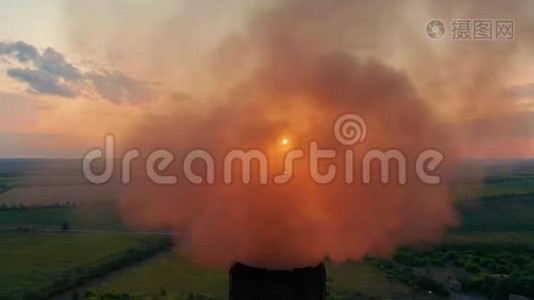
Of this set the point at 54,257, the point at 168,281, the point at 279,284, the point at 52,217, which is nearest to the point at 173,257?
the point at 168,281

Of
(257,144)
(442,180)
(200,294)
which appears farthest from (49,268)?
(442,180)

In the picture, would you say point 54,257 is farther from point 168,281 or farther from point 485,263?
point 485,263

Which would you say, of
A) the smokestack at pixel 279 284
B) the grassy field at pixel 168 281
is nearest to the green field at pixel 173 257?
the grassy field at pixel 168 281

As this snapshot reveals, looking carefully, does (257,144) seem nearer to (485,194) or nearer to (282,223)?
(282,223)

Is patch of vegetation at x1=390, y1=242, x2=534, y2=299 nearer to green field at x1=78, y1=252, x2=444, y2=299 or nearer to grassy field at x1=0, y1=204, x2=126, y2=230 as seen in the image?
green field at x1=78, y1=252, x2=444, y2=299

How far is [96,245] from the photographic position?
92.7ft

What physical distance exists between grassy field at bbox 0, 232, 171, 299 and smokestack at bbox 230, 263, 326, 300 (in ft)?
39.5

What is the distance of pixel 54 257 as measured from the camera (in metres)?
26.3

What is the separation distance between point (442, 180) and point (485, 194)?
45.7ft

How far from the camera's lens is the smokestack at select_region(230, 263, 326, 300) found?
955 centimetres

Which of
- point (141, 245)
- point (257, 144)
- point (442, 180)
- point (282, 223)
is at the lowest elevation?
point (141, 245)

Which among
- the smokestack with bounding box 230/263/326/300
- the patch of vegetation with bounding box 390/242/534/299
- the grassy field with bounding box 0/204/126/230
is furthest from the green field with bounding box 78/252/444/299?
the smokestack with bounding box 230/263/326/300

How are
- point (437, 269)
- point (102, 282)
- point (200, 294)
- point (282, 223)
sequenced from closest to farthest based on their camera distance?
point (282, 223)
point (200, 294)
point (102, 282)
point (437, 269)

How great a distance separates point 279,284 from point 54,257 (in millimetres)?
19917
